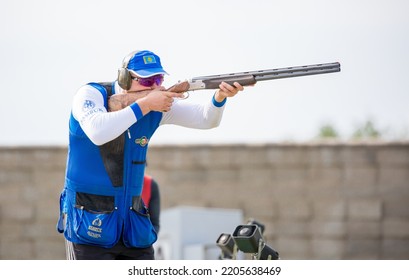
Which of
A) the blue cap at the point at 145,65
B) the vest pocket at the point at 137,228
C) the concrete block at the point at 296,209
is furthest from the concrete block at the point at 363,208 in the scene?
the blue cap at the point at 145,65

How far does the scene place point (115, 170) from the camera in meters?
6.81

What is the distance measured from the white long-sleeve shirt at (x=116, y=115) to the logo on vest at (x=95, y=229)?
0.52m

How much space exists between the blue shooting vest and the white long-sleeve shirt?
0.50 feet

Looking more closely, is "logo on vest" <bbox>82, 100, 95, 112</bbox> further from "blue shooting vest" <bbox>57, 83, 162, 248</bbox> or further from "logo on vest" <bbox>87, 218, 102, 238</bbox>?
"logo on vest" <bbox>87, 218, 102, 238</bbox>

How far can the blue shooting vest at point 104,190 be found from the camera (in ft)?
22.2

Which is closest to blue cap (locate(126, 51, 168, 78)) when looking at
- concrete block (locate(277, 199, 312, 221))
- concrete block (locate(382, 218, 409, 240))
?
concrete block (locate(277, 199, 312, 221))

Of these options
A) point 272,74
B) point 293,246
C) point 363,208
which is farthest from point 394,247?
point 272,74

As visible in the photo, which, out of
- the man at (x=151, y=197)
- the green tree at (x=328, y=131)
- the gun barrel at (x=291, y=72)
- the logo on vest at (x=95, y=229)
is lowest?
the logo on vest at (x=95, y=229)

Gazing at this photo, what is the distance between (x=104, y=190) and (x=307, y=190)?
728cm

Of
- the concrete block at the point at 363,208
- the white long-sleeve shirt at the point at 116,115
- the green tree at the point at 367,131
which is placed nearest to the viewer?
the white long-sleeve shirt at the point at 116,115

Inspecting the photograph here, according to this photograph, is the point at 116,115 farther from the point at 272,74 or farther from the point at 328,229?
the point at 328,229

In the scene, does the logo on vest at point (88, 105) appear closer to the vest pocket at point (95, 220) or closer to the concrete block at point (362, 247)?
Answer: the vest pocket at point (95, 220)

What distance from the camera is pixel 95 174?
6.80m

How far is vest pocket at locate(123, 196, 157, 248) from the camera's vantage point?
682cm
